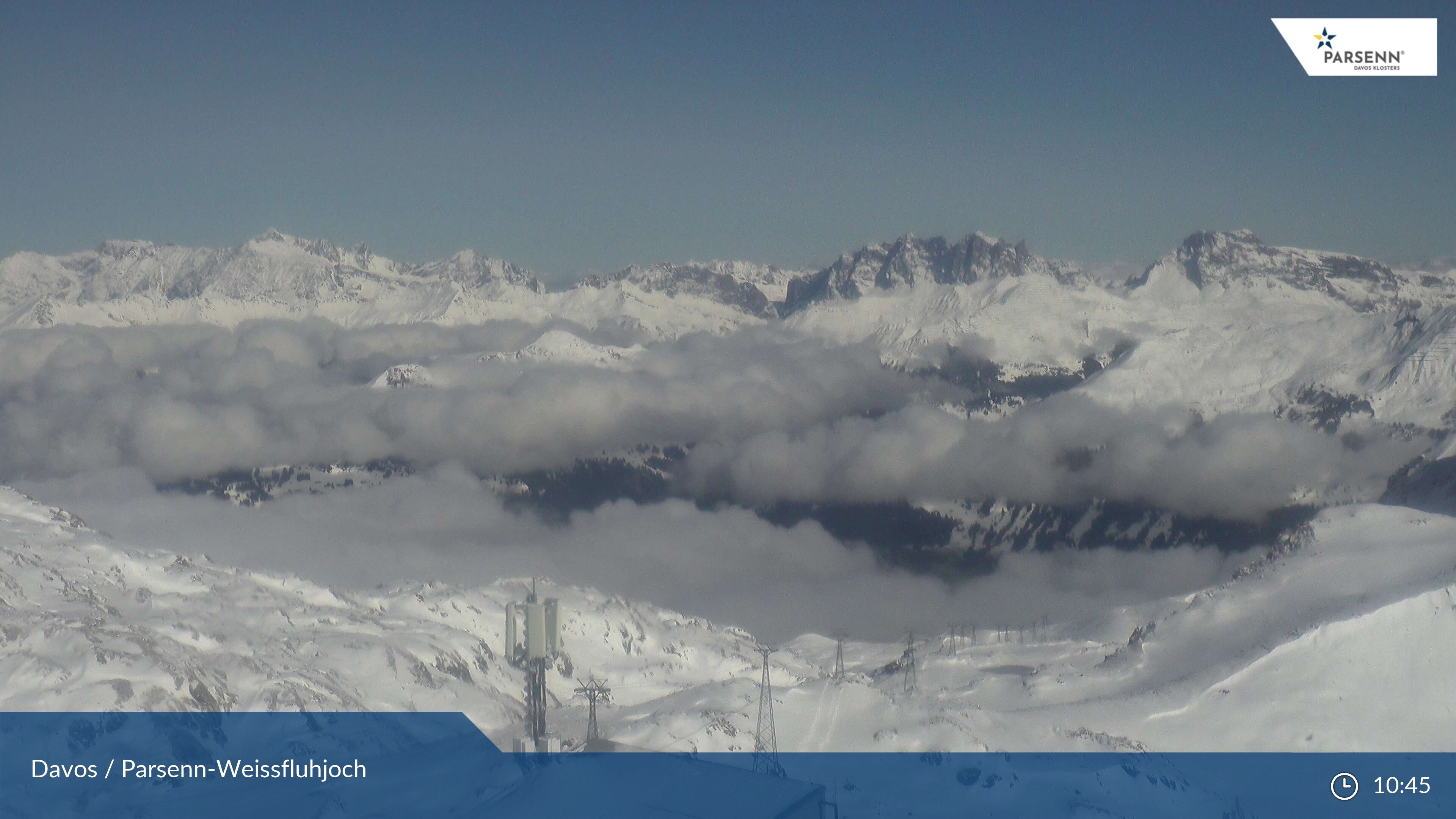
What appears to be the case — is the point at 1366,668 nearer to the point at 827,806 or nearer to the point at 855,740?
the point at 855,740

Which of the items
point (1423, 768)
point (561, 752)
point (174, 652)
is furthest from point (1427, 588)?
point (174, 652)

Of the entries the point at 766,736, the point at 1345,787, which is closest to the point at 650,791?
the point at 766,736

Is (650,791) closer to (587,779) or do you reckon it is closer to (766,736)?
(587,779)

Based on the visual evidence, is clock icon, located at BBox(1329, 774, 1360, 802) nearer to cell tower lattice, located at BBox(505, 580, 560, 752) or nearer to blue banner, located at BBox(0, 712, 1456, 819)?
blue banner, located at BBox(0, 712, 1456, 819)

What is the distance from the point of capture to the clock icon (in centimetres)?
14438

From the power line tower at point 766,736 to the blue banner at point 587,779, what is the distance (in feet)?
4.38

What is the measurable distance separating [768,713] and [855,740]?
16.2 metres

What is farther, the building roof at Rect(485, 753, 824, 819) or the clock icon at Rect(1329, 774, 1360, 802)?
the clock icon at Rect(1329, 774, 1360, 802)

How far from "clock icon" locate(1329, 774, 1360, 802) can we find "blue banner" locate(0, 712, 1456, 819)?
38cm

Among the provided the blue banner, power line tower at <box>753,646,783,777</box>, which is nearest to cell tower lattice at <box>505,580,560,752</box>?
the blue banner

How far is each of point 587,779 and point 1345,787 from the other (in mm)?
107038

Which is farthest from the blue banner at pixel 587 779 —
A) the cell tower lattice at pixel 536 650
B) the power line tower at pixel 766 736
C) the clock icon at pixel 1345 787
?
the cell tower lattice at pixel 536 650

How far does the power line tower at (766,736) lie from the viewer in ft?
421

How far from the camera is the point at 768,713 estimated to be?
159 meters
